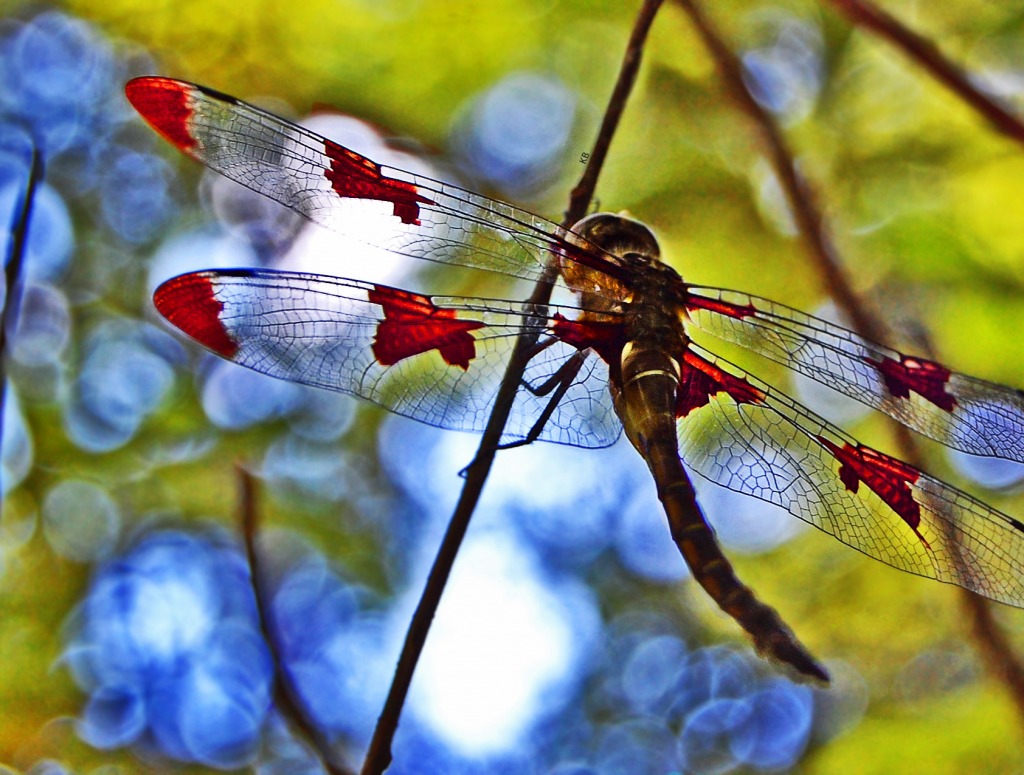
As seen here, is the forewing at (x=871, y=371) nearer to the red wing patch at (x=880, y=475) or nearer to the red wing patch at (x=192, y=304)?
the red wing patch at (x=880, y=475)

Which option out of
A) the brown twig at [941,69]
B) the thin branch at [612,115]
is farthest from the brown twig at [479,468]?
the brown twig at [941,69]

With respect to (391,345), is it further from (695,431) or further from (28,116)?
(28,116)

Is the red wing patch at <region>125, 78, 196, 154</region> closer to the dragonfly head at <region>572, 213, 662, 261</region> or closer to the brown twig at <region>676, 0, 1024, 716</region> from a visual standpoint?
the dragonfly head at <region>572, 213, 662, 261</region>

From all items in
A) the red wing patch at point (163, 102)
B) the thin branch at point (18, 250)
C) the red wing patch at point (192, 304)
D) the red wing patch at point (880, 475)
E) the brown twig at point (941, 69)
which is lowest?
the thin branch at point (18, 250)

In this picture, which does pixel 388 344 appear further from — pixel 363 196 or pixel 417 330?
pixel 363 196

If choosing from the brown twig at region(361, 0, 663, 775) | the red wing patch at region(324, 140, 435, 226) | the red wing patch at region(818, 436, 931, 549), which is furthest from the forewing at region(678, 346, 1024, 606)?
the red wing patch at region(324, 140, 435, 226)

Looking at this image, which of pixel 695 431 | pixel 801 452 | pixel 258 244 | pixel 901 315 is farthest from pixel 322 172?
pixel 901 315
